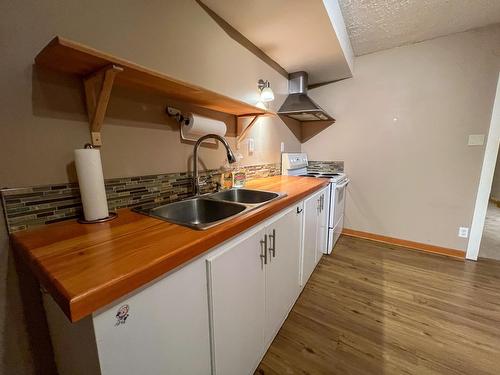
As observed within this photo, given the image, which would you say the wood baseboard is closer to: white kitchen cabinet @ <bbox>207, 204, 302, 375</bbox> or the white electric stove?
the white electric stove

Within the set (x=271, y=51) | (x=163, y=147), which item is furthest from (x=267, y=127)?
(x=163, y=147)

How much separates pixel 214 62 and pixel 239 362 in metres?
1.77

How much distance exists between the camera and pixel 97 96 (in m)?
0.86

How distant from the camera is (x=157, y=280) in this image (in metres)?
0.55

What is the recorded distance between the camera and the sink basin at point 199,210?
1.08m

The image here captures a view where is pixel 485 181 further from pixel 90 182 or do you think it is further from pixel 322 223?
pixel 90 182

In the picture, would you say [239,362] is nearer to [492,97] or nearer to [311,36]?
[311,36]

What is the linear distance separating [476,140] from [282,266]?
2.38 meters

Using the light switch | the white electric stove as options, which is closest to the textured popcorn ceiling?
the light switch

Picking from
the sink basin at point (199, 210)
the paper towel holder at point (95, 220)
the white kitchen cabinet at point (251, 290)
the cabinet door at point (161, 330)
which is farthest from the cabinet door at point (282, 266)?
the paper towel holder at point (95, 220)

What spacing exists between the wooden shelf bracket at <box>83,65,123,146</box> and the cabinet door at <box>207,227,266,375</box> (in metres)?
0.74

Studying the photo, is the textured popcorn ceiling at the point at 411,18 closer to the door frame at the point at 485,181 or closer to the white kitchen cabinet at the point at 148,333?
the door frame at the point at 485,181

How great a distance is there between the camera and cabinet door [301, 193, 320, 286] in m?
1.58

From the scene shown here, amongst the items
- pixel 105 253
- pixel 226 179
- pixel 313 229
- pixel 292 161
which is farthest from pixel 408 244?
pixel 105 253
